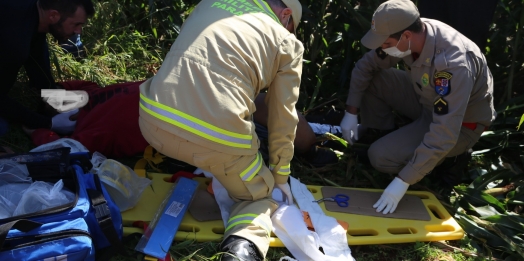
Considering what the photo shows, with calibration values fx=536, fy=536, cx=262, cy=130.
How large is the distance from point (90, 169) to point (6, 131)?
3.08 feet

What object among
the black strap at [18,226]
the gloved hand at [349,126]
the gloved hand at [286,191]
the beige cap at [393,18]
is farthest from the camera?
the gloved hand at [349,126]

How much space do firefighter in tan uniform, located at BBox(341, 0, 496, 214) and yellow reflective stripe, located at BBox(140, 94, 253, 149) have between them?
1.15 m

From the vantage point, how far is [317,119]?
4195 millimetres

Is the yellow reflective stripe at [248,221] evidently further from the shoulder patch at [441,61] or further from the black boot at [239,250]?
the shoulder patch at [441,61]

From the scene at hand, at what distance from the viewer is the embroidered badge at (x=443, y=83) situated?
3.07 metres

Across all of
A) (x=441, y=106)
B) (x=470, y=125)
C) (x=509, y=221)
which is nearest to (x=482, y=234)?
(x=509, y=221)

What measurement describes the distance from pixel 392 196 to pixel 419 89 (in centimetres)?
72

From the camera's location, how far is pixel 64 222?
243 centimetres

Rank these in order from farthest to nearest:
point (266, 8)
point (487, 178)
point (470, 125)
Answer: point (487, 178) → point (470, 125) → point (266, 8)

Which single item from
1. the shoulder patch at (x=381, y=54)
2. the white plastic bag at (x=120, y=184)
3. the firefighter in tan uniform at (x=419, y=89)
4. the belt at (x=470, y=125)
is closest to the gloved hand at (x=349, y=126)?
the firefighter in tan uniform at (x=419, y=89)

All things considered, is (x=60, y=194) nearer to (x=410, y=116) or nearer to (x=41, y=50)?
(x=41, y=50)

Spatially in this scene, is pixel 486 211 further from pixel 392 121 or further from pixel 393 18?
pixel 393 18

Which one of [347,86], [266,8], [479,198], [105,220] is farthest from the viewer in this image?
[347,86]

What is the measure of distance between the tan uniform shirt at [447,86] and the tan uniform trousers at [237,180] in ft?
3.04
